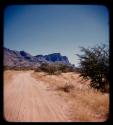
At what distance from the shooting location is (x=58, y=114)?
7.87m

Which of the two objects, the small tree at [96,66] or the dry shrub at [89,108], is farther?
the small tree at [96,66]

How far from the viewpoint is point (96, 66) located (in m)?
13.5

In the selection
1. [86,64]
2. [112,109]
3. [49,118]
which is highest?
[86,64]

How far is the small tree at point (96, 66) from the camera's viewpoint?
1311 centimetres

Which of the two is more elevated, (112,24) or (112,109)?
(112,24)

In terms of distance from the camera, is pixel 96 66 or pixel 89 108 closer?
pixel 89 108

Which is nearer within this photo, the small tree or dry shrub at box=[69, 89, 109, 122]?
dry shrub at box=[69, 89, 109, 122]

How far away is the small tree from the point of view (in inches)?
516

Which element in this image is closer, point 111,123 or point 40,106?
point 111,123

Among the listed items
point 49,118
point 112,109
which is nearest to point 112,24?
point 112,109
